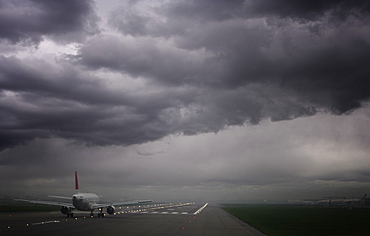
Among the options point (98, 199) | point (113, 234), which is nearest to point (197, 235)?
point (113, 234)

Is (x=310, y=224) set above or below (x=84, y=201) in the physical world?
below

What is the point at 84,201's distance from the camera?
6384 centimetres

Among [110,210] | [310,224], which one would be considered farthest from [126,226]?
[310,224]

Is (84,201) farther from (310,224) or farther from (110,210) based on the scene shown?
(310,224)

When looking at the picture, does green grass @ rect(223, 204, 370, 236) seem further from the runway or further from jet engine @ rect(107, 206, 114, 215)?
jet engine @ rect(107, 206, 114, 215)

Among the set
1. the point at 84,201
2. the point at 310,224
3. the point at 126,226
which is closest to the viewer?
the point at 126,226

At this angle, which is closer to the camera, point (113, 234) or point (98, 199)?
point (113, 234)

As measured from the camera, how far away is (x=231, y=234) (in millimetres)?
33219

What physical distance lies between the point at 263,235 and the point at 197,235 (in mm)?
6990

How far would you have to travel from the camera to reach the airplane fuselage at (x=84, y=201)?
6328cm

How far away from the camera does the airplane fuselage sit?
6328cm

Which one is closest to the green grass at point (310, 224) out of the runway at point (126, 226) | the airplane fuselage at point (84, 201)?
the runway at point (126, 226)

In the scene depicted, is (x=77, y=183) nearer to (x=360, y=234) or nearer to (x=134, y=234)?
(x=134, y=234)

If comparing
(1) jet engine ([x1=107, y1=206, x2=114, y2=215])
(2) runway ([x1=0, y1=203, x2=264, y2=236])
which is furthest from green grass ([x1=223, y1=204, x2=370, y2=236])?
(1) jet engine ([x1=107, y1=206, x2=114, y2=215])
